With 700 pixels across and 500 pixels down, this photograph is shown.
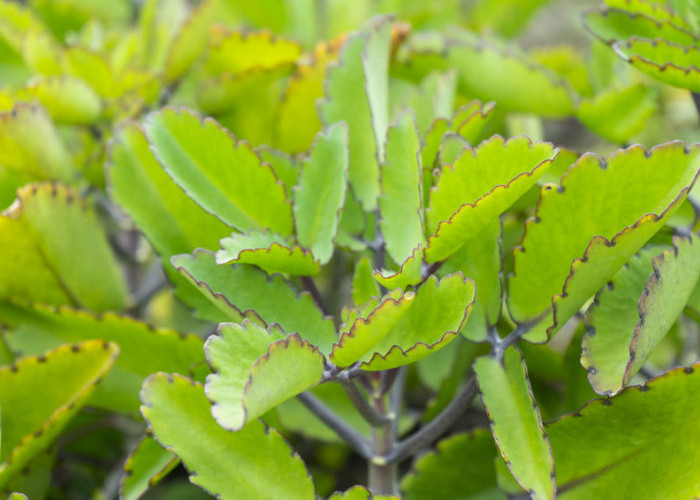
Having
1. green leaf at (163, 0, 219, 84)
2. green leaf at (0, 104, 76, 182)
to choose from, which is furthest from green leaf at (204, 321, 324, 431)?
green leaf at (163, 0, 219, 84)

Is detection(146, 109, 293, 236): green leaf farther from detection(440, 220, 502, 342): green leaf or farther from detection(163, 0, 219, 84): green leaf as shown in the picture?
detection(163, 0, 219, 84): green leaf

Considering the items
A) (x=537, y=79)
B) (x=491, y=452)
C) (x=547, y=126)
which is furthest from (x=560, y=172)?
(x=547, y=126)

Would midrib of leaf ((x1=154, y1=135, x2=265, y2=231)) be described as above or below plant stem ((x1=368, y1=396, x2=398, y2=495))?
above

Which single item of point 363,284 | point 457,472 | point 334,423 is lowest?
point 457,472

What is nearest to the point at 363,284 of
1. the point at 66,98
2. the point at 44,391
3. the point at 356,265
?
the point at 356,265

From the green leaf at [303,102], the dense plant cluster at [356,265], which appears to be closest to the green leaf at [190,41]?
the dense plant cluster at [356,265]

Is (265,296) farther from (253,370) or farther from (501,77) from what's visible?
(501,77)

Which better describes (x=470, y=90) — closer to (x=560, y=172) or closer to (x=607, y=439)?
(x=560, y=172)
